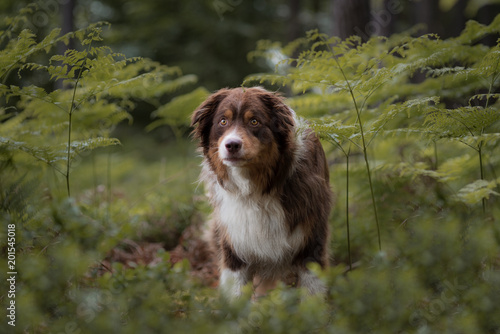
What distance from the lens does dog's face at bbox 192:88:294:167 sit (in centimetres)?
360

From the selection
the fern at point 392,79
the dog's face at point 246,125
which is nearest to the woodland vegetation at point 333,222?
the fern at point 392,79

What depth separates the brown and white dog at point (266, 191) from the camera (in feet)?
12.5

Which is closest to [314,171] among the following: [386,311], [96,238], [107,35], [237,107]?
[237,107]

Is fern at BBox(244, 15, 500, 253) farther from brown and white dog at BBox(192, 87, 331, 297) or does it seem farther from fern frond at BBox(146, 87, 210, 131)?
fern frond at BBox(146, 87, 210, 131)

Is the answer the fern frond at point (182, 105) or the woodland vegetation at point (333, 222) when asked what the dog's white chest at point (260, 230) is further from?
the fern frond at point (182, 105)

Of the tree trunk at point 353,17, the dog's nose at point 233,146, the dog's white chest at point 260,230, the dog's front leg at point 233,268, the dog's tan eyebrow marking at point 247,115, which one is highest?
the tree trunk at point 353,17

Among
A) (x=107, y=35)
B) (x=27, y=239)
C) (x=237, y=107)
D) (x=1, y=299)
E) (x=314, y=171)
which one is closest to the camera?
(x=1, y=299)

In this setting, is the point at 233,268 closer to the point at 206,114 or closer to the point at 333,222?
the point at 206,114

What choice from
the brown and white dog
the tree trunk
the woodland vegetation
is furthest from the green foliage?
the tree trunk

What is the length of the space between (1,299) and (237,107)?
232 cm

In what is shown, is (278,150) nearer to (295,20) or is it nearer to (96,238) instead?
(96,238)

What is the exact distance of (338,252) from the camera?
5180mm

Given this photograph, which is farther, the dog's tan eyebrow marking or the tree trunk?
the tree trunk

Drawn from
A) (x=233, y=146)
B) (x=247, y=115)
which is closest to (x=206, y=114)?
(x=247, y=115)
